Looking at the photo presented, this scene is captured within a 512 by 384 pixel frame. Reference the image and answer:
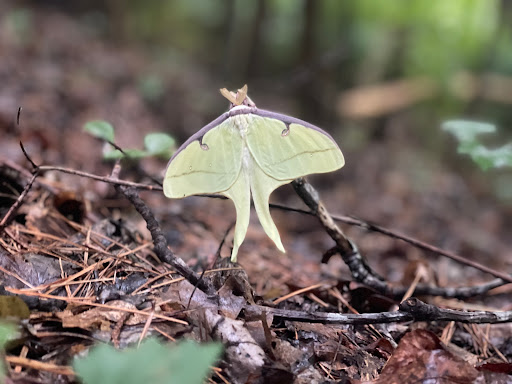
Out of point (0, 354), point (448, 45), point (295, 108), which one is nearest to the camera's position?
point (0, 354)

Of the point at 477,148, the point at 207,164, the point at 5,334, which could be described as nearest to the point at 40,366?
the point at 5,334

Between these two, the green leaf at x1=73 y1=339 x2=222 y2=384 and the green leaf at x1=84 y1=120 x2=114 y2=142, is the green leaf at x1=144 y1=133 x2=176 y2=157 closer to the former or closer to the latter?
the green leaf at x1=84 y1=120 x2=114 y2=142

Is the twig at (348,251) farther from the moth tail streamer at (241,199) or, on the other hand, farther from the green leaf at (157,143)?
the green leaf at (157,143)

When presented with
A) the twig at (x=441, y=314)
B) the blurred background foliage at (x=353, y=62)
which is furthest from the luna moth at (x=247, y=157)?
the blurred background foliage at (x=353, y=62)

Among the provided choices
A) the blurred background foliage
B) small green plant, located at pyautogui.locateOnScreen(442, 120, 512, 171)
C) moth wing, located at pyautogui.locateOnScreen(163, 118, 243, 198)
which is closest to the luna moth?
moth wing, located at pyautogui.locateOnScreen(163, 118, 243, 198)

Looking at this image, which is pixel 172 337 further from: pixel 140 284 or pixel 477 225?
pixel 477 225

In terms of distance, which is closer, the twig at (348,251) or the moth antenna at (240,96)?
the moth antenna at (240,96)

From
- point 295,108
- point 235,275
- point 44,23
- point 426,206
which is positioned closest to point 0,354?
point 235,275
